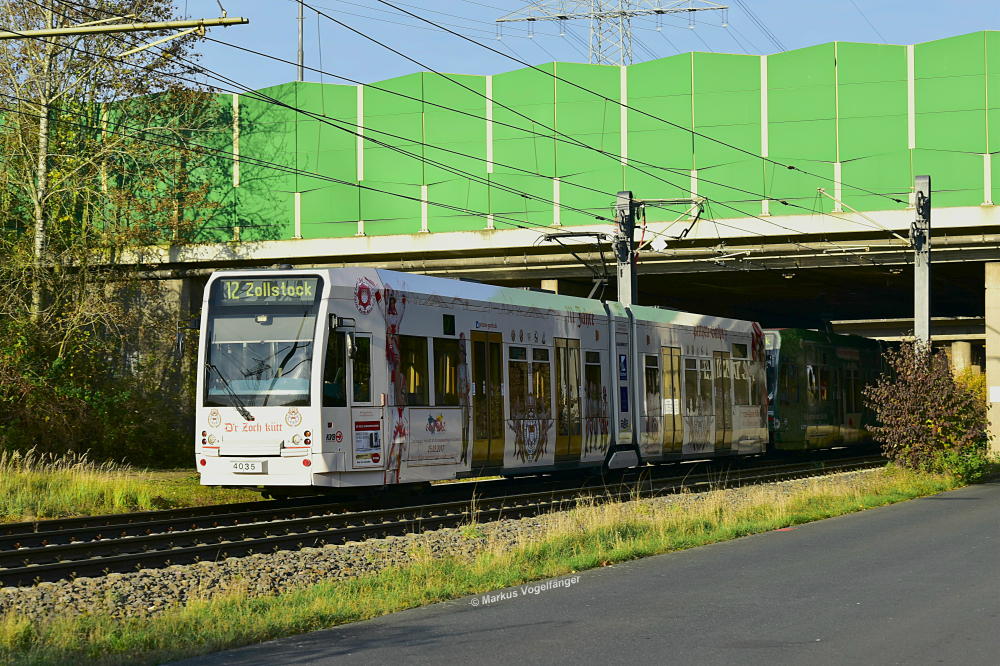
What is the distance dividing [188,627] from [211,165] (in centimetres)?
3243

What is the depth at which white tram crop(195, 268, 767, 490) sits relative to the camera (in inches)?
688

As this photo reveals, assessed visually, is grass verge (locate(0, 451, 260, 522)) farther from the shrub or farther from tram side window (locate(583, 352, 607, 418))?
the shrub

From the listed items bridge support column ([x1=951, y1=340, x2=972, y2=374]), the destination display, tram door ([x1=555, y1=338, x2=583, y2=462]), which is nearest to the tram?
tram door ([x1=555, y1=338, x2=583, y2=462])

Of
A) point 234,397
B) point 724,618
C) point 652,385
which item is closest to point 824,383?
point 652,385

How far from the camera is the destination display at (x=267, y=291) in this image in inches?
697

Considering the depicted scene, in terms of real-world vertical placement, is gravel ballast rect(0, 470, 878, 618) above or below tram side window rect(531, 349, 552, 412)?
below

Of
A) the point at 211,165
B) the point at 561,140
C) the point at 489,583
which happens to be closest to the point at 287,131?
the point at 211,165

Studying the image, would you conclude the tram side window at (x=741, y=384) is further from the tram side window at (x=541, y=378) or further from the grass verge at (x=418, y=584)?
the grass verge at (x=418, y=584)

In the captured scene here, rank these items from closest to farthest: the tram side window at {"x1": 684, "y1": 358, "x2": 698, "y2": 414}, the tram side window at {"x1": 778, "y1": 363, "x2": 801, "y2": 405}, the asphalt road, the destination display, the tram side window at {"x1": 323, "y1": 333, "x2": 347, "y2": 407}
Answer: the asphalt road, the tram side window at {"x1": 323, "y1": 333, "x2": 347, "y2": 407}, the destination display, the tram side window at {"x1": 684, "y1": 358, "x2": 698, "y2": 414}, the tram side window at {"x1": 778, "y1": 363, "x2": 801, "y2": 405}

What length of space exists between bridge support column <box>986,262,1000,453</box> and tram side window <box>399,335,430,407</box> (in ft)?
78.0

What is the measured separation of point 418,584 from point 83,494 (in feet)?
34.9

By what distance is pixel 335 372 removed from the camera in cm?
1755

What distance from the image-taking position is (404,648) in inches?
344

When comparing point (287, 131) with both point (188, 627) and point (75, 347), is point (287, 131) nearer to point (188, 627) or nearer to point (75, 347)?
point (75, 347)
